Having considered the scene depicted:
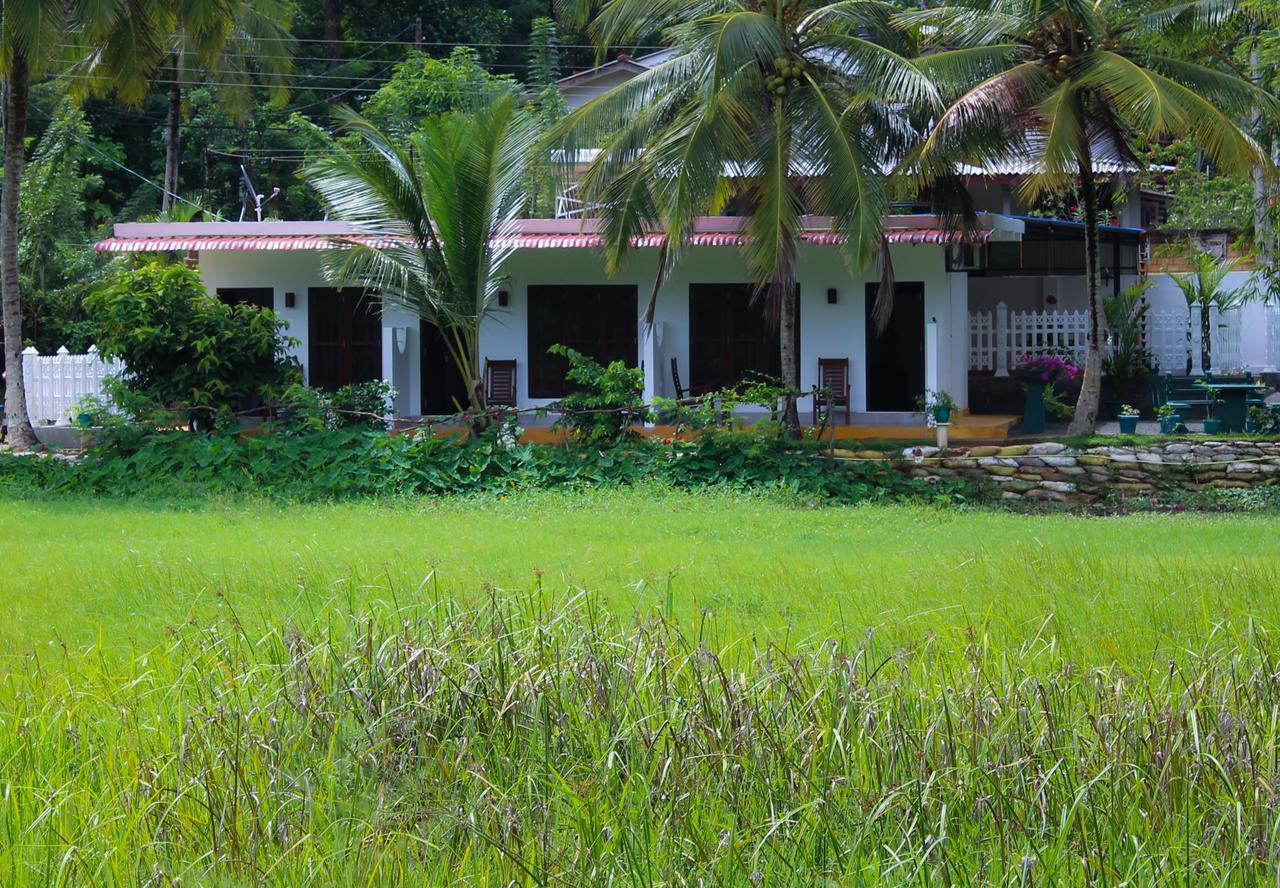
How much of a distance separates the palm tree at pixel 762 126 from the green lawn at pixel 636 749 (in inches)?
315

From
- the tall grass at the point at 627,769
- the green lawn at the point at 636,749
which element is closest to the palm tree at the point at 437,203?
the green lawn at the point at 636,749

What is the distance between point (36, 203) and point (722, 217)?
49.0 ft

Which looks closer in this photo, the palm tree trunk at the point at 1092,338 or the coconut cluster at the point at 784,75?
the coconut cluster at the point at 784,75

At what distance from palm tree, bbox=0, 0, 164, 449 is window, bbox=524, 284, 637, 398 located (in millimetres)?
6066

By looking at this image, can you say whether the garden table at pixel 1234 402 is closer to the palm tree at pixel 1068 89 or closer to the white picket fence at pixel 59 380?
the palm tree at pixel 1068 89

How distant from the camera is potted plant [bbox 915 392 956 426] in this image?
55.3 ft

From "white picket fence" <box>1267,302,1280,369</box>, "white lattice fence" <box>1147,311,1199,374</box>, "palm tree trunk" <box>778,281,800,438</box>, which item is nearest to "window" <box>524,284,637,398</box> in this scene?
"palm tree trunk" <box>778,281,800,438</box>

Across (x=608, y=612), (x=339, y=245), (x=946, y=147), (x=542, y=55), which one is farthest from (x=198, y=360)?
(x=542, y=55)

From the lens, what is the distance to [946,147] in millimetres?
15836

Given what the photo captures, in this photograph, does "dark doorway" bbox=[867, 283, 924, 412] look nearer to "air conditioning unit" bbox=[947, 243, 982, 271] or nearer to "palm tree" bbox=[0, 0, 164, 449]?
"air conditioning unit" bbox=[947, 243, 982, 271]

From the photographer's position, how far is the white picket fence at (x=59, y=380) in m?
20.5

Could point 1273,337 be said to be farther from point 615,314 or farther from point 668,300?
point 615,314

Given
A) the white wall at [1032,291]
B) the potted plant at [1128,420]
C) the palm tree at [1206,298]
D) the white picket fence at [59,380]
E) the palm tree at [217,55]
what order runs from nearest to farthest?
the palm tree at [217,55] < the potted plant at [1128,420] < the white picket fence at [59,380] < the palm tree at [1206,298] < the white wall at [1032,291]

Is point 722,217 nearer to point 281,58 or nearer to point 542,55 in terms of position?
point 281,58
